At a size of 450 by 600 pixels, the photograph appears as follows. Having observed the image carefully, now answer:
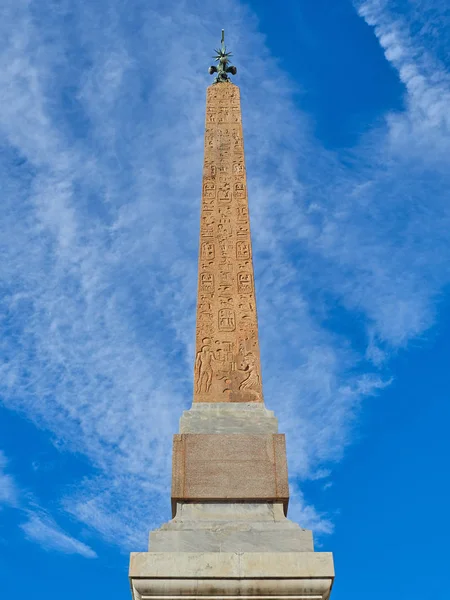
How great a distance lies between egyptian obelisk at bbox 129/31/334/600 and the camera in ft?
21.7

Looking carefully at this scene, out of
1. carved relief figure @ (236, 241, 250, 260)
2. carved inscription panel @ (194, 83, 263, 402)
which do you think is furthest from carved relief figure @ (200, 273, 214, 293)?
carved relief figure @ (236, 241, 250, 260)

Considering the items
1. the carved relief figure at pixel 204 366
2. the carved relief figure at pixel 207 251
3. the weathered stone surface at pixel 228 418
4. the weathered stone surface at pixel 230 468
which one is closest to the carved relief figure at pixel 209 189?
the carved relief figure at pixel 207 251

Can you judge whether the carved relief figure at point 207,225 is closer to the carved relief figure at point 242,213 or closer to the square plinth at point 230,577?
the carved relief figure at point 242,213

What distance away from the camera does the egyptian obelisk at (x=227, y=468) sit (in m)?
6.61

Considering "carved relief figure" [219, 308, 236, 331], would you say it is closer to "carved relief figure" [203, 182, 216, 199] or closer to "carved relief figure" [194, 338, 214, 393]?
"carved relief figure" [194, 338, 214, 393]

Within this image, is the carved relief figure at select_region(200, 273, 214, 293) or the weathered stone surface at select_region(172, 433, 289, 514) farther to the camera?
the carved relief figure at select_region(200, 273, 214, 293)

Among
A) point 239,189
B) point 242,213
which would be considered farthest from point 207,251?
point 239,189

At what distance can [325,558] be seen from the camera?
22.0 ft

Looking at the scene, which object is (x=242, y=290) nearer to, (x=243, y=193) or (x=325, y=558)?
(x=243, y=193)

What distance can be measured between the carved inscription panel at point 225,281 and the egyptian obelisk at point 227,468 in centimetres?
1

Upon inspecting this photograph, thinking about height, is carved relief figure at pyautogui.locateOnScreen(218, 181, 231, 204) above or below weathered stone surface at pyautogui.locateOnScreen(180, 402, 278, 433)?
above

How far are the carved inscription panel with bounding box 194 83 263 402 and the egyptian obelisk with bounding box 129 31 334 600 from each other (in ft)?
0.04

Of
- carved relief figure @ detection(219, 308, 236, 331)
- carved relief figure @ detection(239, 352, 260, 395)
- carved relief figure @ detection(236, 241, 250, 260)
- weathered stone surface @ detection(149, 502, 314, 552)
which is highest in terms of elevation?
carved relief figure @ detection(236, 241, 250, 260)

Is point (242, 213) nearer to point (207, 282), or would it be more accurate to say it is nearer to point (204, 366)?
point (207, 282)
